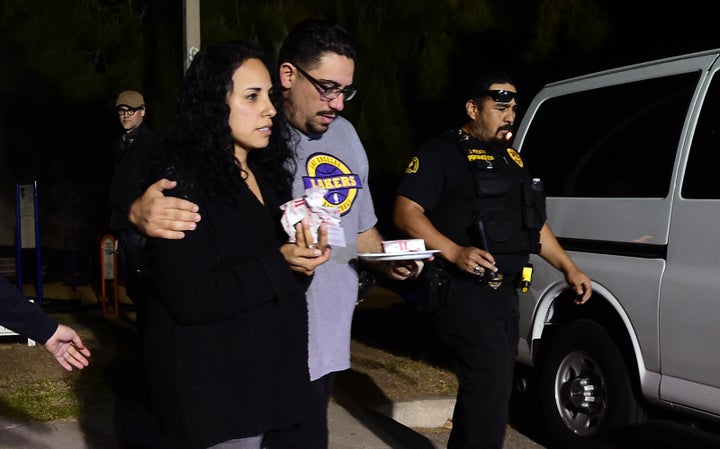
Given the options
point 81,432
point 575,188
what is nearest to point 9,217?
point 81,432

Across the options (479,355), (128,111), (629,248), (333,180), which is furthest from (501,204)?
(128,111)

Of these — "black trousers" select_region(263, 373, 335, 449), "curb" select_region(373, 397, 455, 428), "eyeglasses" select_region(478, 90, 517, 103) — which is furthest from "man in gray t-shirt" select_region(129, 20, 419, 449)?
"curb" select_region(373, 397, 455, 428)

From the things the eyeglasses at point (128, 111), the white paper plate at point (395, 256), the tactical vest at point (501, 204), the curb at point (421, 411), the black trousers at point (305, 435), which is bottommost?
the curb at point (421, 411)

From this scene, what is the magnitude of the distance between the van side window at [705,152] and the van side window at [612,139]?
12cm

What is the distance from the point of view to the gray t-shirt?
3.35 m

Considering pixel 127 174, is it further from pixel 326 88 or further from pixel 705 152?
pixel 705 152


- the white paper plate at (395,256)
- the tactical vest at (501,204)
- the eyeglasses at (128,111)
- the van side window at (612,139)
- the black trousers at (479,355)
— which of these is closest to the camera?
the white paper plate at (395,256)

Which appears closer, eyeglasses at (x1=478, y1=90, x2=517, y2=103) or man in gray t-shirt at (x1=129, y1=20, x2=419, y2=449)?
man in gray t-shirt at (x1=129, y1=20, x2=419, y2=449)

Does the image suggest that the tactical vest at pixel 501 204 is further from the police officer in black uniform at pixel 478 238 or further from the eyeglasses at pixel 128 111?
the eyeglasses at pixel 128 111

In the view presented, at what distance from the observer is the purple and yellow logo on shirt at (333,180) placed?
11.0 feet

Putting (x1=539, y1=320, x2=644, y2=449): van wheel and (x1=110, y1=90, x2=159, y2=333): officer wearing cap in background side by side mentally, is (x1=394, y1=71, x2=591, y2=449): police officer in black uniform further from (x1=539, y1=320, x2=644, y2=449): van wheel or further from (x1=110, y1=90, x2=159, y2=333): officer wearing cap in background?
(x1=110, y1=90, x2=159, y2=333): officer wearing cap in background

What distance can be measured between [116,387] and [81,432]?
3.69 feet

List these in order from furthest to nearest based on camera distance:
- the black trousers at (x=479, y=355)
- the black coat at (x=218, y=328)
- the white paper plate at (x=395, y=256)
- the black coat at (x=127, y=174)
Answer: the black coat at (x=127, y=174) → the black trousers at (x=479, y=355) → the white paper plate at (x=395, y=256) → the black coat at (x=218, y=328)

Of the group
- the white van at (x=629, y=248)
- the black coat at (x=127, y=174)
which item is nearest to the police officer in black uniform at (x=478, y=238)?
the white van at (x=629, y=248)
